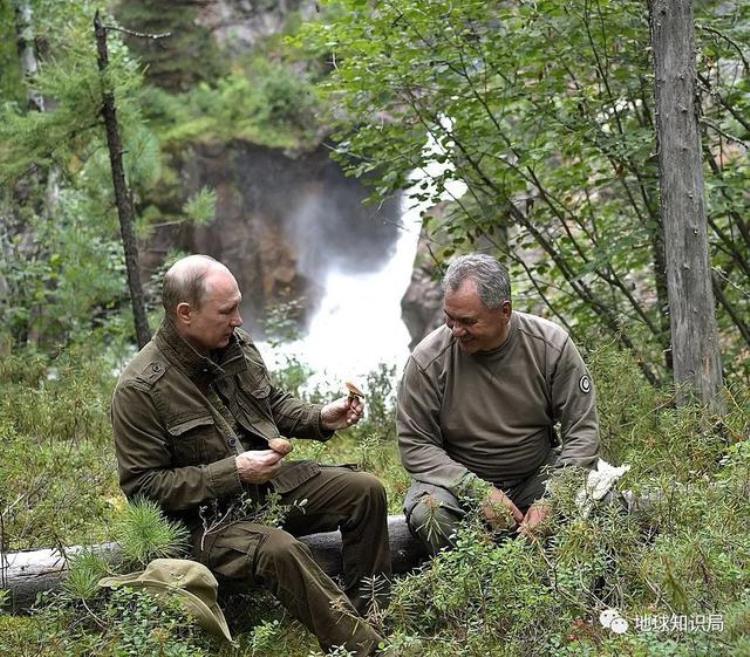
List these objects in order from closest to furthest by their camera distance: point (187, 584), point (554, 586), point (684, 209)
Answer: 1. point (554, 586)
2. point (187, 584)
3. point (684, 209)

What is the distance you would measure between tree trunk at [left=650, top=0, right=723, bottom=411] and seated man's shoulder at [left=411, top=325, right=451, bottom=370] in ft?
4.99

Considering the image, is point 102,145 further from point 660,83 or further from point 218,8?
point 218,8

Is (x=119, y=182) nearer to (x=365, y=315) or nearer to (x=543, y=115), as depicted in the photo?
(x=543, y=115)

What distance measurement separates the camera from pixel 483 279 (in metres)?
4.36

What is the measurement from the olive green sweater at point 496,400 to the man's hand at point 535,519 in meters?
0.37

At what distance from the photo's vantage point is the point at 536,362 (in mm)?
4527

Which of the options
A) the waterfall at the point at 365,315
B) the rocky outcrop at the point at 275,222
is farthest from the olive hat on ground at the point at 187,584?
the rocky outcrop at the point at 275,222

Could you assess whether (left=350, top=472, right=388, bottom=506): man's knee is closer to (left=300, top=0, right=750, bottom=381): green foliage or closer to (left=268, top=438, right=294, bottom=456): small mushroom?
(left=268, top=438, right=294, bottom=456): small mushroom

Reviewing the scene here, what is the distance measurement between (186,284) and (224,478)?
0.83 m

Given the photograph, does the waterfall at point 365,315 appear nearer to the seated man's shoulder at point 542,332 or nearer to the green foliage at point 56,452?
the green foliage at point 56,452

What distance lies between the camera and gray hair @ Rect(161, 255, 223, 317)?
4.15m

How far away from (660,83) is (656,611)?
10.5 feet

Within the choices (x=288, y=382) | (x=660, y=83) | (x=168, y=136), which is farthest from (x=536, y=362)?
(x=168, y=136)

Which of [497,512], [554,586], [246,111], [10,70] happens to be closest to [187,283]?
[497,512]
